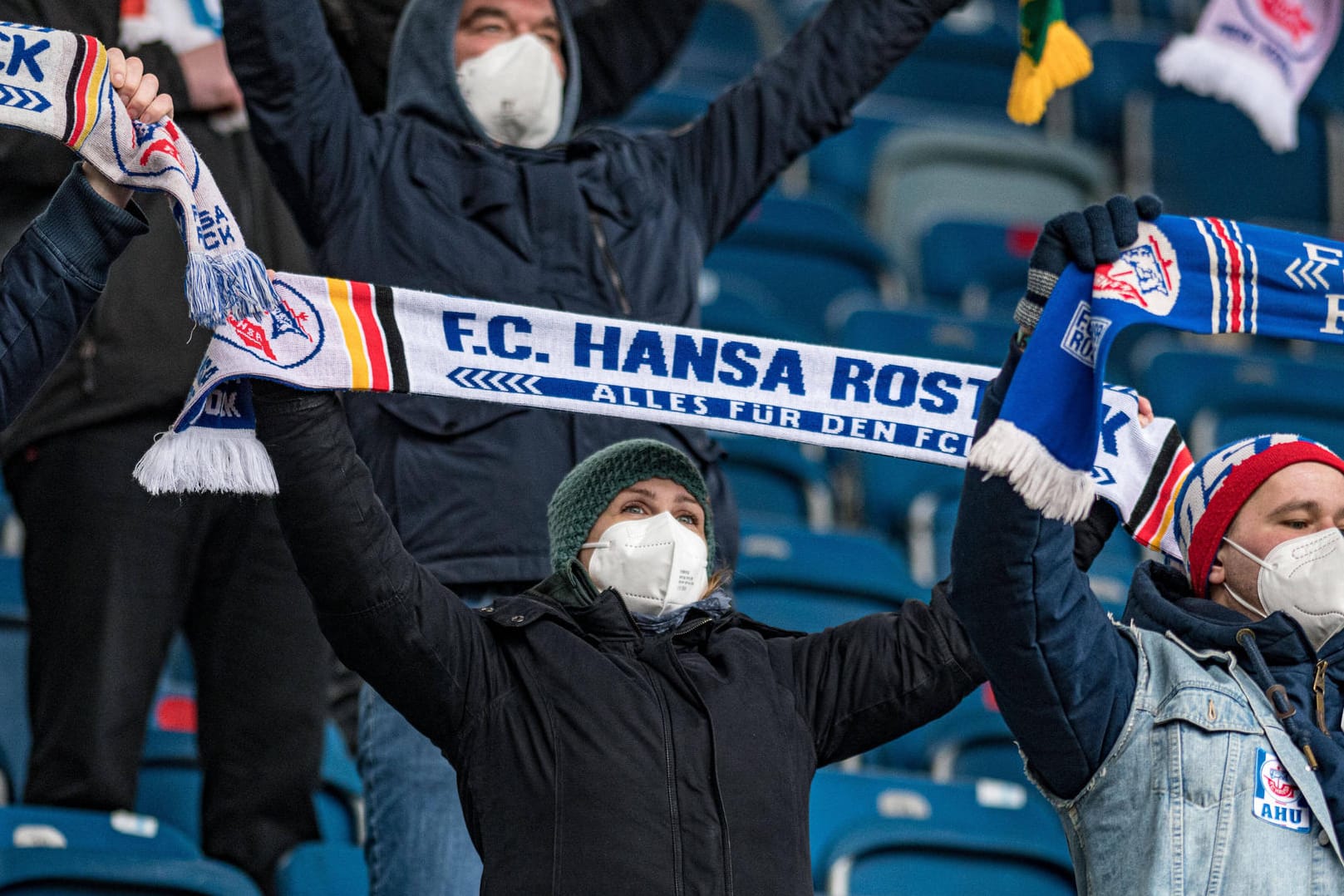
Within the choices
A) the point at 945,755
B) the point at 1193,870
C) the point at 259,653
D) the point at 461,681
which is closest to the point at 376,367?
the point at 461,681

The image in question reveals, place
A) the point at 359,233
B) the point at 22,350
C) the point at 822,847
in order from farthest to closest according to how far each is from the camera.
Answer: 1. the point at 822,847
2. the point at 359,233
3. the point at 22,350

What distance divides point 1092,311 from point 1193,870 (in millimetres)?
721

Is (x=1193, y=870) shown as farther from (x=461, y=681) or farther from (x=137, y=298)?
(x=137, y=298)

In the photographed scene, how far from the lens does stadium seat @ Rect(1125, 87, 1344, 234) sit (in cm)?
713

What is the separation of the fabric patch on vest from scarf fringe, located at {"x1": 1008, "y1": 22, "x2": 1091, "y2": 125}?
4.62 feet

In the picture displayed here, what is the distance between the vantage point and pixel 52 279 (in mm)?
2705

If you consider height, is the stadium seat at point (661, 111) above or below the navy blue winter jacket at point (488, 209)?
above

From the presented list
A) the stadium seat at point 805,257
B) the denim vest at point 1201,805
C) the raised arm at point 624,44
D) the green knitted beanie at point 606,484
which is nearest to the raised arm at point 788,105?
the raised arm at point 624,44

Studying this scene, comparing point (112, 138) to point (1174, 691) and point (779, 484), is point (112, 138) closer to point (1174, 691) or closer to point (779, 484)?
point (1174, 691)

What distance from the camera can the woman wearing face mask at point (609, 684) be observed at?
2.60 meters

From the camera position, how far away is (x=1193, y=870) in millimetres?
2635

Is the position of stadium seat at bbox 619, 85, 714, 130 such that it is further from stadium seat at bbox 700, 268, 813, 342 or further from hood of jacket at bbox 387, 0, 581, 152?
hood of jacket at bbox 387, 0, 581, 152

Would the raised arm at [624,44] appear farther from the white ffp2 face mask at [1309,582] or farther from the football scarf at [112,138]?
the white ffp2 face mask at [1309,582]

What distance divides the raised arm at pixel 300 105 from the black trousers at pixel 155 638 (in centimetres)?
53
